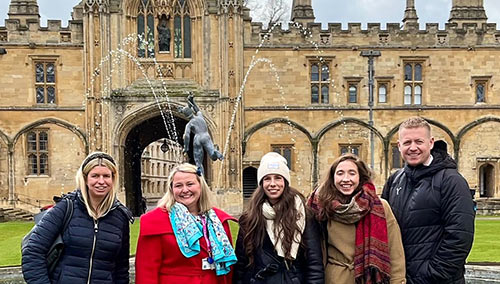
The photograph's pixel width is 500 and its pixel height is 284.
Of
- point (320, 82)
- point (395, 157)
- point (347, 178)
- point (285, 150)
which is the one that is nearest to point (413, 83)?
point (395, 157)

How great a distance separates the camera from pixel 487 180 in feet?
82.5

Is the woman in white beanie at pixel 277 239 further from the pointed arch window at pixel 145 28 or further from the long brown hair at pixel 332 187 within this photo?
the pointed arch window at pixel 145 28

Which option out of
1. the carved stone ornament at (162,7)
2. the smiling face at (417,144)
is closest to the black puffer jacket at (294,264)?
the smiling face at (417,144)

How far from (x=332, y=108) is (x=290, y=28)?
3.86m

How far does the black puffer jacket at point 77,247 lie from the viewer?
3842mm

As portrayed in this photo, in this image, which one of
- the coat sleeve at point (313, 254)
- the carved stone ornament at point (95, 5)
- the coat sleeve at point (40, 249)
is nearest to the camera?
the coat sleeve at point (40, 249)

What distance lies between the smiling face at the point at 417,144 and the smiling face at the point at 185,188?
161 centimetres

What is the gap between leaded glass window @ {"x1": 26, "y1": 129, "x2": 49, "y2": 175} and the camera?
23281 mm

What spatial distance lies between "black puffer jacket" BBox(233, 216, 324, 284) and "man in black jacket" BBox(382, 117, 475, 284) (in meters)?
0.68

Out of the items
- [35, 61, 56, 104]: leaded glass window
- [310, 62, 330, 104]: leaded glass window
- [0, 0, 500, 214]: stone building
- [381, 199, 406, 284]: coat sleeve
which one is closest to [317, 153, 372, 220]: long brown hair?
[381, 199, 406, 284]: coat sleeve

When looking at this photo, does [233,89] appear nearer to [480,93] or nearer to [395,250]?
[480,93]

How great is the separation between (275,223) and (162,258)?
866 millimetres

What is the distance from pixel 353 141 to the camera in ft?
79.5

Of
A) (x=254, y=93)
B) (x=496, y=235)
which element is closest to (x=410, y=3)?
(x=254, y=93)
